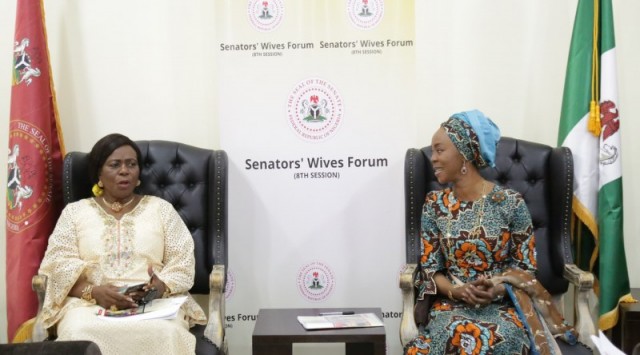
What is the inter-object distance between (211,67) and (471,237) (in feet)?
6.07

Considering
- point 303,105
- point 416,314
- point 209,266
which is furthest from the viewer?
point 303,105

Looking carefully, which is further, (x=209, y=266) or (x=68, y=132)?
(x=68, y=132)

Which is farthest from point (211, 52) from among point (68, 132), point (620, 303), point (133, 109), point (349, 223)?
point (620, 303)

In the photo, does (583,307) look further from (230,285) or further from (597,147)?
(230,285)

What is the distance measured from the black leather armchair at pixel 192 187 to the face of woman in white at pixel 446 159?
110 cm

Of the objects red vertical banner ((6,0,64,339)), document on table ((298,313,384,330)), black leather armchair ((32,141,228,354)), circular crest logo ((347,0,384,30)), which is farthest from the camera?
→ circular crest logo ((347,0,384,30))

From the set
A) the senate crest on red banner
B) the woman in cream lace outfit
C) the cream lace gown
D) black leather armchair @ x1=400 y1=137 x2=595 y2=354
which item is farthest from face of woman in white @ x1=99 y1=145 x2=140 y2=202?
black leather armchair @ x1=400 y1=137 x2=595 y2=354

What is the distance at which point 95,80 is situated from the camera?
14.5ft

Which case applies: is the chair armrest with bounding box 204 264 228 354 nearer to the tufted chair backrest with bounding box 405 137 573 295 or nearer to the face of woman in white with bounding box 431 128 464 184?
the tufted chair backrest with bounding box 405 137 573 295

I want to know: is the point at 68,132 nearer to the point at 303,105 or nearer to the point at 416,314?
the point at 303,105

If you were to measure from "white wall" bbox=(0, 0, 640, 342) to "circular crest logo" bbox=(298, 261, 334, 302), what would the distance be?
0.91 metres

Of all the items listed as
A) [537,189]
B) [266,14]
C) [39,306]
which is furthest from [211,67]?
[537,189]

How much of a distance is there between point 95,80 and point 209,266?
1363mm

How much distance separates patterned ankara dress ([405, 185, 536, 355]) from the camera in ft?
11.1
